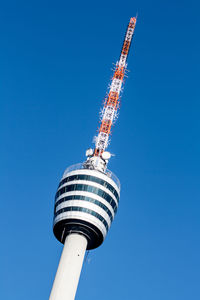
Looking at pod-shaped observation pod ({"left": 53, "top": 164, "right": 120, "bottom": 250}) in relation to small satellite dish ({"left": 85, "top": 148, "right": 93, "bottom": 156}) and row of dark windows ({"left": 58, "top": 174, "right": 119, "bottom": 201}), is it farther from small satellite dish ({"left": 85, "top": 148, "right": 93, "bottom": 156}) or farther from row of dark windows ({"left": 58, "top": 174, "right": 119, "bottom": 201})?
small satellite dish ({"left": 85, "top": 148, "right": 93, "bottom": 156})

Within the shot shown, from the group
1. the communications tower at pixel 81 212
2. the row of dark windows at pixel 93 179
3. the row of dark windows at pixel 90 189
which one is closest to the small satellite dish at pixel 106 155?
the communications tower at pixel 81 212

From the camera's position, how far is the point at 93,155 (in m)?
98.0

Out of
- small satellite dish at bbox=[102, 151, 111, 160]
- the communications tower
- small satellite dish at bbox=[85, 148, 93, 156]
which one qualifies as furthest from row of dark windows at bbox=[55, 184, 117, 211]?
small satellite dish at bbox=[85, 148, 93, 156]

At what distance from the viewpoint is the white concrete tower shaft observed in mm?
77812

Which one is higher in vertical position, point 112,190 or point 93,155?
point 93,155

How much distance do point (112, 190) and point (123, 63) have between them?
1349 inches

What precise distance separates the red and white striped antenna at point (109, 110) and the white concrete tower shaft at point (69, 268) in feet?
58.1

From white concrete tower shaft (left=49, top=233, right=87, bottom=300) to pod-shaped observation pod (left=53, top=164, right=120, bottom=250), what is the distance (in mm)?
2142

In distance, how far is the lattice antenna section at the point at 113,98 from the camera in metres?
99.4

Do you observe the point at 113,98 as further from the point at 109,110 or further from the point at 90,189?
the point at 90,189

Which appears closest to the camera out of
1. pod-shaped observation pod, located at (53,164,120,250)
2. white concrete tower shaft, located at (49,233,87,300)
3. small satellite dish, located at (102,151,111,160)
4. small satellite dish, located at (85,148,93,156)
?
white concrete tower shaft, located at (49,233,87,300)

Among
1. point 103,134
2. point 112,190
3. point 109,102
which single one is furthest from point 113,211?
point 109,102

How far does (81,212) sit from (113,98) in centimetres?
3080
